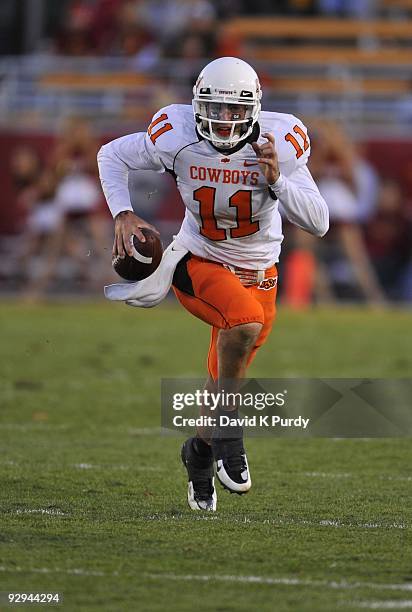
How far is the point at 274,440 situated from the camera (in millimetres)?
6445

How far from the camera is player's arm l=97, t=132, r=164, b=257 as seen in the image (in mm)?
4891

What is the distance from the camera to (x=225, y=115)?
15.2 feet

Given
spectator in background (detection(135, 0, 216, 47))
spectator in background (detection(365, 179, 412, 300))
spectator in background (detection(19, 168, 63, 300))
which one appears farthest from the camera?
spectator in background (detection(135, 0, 216, 47))

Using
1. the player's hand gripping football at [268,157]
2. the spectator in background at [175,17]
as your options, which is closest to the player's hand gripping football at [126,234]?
the player's hand gripping football at [268,157]

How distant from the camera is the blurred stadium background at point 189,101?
1291 cm

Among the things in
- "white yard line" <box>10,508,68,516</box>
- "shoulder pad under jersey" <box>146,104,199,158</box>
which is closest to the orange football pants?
"shoulder pad under jersey" <box>146,104,199,158</box>

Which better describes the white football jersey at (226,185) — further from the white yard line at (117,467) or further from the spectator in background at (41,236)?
the spectator in background at (41,236)

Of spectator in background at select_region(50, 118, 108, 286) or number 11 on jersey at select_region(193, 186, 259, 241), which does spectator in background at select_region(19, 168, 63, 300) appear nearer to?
spectator in background at select_region(50, 118, 108, 286)

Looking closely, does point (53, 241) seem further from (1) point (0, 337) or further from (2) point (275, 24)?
(2) point (275, 24)

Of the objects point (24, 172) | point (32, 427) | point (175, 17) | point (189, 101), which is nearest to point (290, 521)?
point (32, 427)

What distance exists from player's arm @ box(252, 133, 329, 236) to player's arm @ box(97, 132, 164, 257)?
1.65ft

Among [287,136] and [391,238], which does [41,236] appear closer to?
[391,238]

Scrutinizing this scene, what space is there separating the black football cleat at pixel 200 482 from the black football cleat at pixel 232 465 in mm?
90

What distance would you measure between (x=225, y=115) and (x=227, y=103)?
0.04 meters
